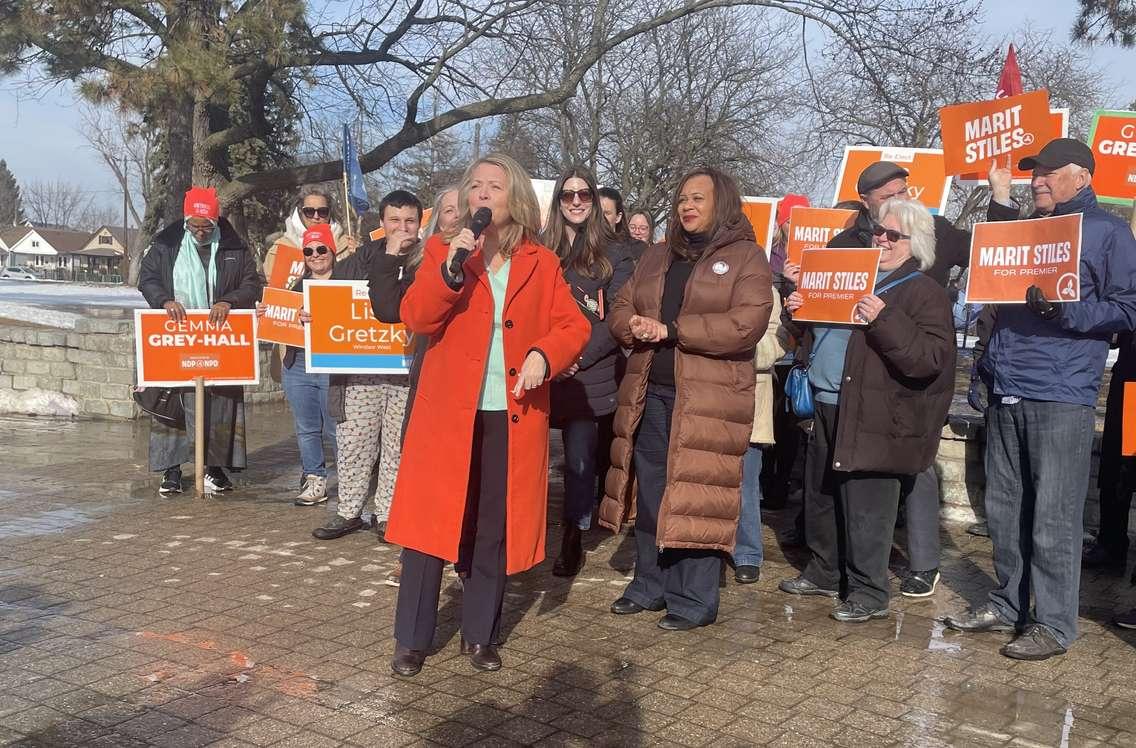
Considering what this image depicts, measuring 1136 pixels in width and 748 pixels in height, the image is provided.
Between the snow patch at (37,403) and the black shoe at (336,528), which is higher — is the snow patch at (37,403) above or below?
above

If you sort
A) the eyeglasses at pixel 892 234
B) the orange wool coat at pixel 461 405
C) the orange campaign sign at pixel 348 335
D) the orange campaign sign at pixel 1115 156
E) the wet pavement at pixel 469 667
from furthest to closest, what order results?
1. the orange campaign sign at pixel 348 335
2. the orange campaign sign at pixel 1115 156
3. the eyeglasses at pixel 892 234
4. the orange wool coat at pixel 461 405
5. the wet pavement at pixel 469 667

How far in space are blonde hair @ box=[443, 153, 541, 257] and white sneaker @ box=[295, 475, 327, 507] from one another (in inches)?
147

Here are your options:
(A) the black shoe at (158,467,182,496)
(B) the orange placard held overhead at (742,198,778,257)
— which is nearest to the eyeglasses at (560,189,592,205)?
(B) the orange placard held overhead at (742,198,778,257)

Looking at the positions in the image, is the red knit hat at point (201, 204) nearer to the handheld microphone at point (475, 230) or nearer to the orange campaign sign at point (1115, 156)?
the handheld microphone at point (475, 230)

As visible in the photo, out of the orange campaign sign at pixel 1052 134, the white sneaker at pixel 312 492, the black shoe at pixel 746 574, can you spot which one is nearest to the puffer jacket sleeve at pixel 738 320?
the black shoe at pixel 746 574

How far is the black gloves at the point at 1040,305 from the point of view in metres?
4.61

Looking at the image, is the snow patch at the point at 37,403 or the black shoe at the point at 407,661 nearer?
the black shoe at the point at 407,661

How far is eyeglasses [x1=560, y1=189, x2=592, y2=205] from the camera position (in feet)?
19.2

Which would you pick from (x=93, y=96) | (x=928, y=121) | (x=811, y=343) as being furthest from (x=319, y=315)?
(x=928, y=121)

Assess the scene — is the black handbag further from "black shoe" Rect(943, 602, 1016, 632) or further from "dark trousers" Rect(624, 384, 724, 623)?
"black shoe" Rect(943, 602, 1016, 632)

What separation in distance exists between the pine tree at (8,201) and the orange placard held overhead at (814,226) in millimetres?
143294

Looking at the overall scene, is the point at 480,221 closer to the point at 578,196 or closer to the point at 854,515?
the point at 578,196

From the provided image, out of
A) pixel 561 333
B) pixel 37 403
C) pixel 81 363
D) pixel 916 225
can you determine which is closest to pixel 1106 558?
pixel 916 225

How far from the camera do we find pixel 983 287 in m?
4.91
